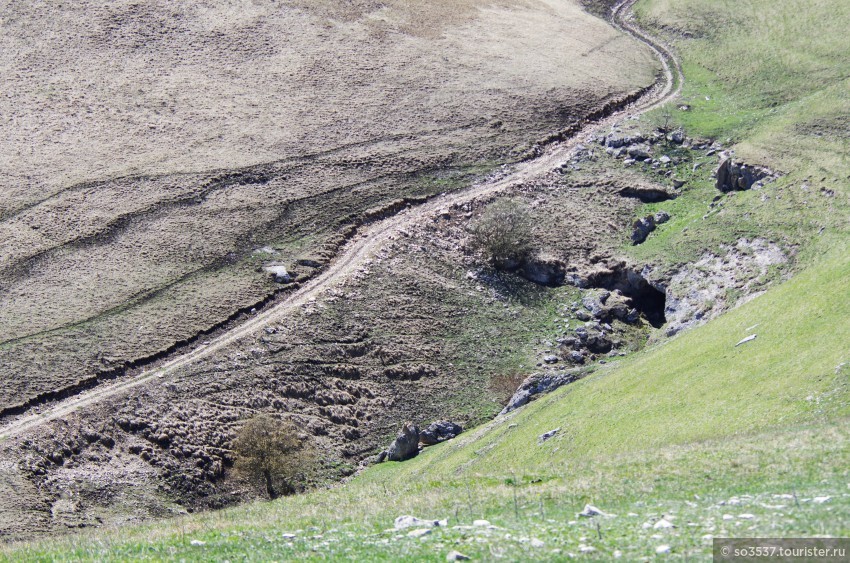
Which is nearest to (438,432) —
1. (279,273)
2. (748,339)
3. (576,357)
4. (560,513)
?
(576,357)

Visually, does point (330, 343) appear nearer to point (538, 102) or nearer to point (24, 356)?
point (24, 356)

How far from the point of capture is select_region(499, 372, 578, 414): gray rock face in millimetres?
57219

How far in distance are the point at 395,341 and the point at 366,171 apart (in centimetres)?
2034

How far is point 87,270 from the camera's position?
2616 inches

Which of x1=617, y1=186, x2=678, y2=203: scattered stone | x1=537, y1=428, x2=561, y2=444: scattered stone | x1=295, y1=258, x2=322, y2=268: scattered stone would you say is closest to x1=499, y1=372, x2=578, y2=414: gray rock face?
x1=537, y1=428, x2=561, y2=444: scattered stone

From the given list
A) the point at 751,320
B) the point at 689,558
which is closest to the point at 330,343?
the point at 751,320

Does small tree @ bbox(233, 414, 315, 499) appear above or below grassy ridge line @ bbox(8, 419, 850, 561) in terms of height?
below

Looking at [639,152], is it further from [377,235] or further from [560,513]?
[560,513]

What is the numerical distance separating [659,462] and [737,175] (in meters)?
51.0

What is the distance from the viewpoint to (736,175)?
75.8 m

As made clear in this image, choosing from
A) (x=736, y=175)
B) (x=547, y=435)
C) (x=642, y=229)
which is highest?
(x=736, y=175)

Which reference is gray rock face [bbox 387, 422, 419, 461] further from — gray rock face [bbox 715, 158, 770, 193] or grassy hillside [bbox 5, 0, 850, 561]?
gray rock face [bbox 715, 158, 770, 193]

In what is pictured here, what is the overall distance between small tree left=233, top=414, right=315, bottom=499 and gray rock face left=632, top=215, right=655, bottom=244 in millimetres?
32966

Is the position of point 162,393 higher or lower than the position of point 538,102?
lower
